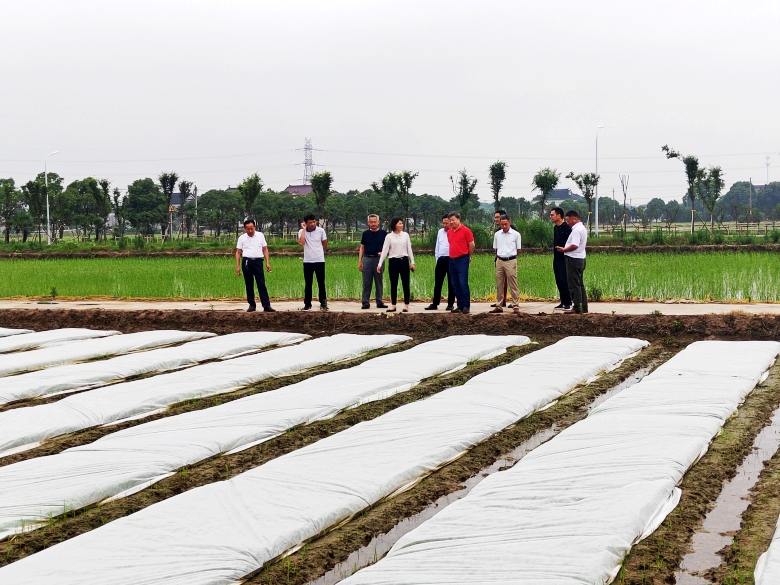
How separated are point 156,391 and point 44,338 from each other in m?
3.82

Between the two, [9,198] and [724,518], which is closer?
[724,518]

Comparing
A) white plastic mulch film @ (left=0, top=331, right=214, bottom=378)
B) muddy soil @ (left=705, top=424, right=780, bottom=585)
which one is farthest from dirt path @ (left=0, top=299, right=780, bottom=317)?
muddy soil @ (left=705, top=424, right=780, bottom=585)

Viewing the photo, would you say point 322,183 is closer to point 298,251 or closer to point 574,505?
point 298,251

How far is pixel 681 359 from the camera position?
276 inches

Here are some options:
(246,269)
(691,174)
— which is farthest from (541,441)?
(691,174)

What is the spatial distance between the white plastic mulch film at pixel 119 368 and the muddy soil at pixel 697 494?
4.39m

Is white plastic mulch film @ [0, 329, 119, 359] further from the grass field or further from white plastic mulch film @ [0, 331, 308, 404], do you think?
the grass field

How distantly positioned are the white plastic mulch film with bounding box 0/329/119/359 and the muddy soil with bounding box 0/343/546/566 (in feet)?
11.8

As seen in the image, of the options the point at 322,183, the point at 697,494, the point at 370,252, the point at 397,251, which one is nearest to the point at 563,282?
the point at 397,251

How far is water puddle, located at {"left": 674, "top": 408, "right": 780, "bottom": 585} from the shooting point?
325 cm

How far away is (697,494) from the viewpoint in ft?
13.2

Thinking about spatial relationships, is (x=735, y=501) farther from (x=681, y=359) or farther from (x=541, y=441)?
(x=681, y=359)

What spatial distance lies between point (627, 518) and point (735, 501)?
0.84 metres

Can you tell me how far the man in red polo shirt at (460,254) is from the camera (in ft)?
A: 33.1
